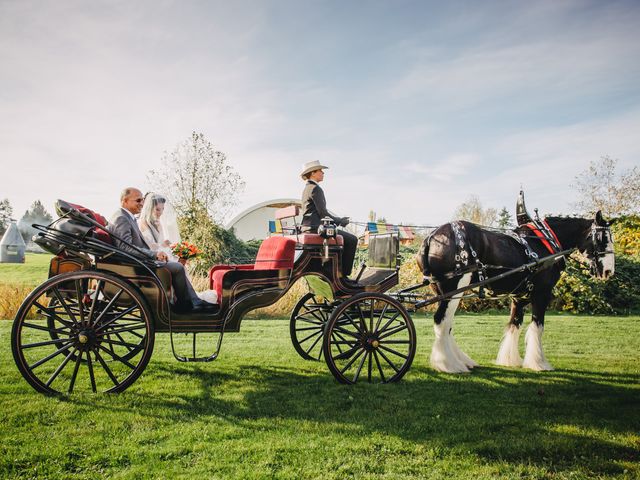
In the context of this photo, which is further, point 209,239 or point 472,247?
point 209,239

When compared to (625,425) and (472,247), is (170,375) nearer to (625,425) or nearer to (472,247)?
(472,247)

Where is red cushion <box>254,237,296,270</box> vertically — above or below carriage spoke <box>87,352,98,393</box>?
above

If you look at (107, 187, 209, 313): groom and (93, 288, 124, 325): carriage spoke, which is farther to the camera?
(107, 187, 209, 313): groom

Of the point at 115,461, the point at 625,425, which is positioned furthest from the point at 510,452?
the point at 115,461

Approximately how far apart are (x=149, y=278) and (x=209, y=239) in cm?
1305

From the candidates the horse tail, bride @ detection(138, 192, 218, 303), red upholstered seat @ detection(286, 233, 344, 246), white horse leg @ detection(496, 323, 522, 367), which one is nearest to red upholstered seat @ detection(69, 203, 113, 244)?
bride @ detection(138, 192, 218, 303)

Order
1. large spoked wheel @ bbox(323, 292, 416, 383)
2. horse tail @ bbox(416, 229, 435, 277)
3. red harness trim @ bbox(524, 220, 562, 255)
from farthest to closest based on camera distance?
red harness trim @ bbox(524, 220, 562, 255), horse tail @ bbox(416, 229, 435, 277), large spoked wheel @ bbox(323, 292, 416, 383)

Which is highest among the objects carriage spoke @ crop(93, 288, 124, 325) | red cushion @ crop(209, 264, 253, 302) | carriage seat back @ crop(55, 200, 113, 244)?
carriage seat back @ crop(55, 200, 113, 244)

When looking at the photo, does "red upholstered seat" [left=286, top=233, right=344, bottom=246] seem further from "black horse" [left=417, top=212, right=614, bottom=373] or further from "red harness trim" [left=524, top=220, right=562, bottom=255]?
"red harness trim" [left=524, top=220, right=562, bottom=255]

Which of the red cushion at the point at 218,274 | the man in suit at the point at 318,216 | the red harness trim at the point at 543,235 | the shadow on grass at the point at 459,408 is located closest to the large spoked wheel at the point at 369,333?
the shadow on grass at the point at 459,408

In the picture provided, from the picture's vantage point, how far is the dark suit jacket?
4145mm

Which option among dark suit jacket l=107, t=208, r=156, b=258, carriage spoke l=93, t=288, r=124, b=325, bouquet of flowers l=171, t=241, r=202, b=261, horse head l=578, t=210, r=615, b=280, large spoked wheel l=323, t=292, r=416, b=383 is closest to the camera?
carriage spoke l=93, t=288, r=124, b=325

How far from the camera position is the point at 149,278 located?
161 inches

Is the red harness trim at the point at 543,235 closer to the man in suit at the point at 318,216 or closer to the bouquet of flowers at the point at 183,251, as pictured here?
the man in suit at the point at 318,216
